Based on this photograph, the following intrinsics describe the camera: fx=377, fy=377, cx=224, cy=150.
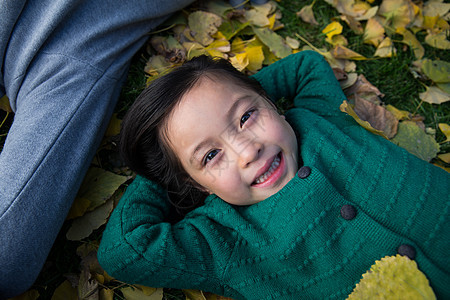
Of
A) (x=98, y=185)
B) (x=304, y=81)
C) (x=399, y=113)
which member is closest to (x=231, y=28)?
(x=304, y=81)

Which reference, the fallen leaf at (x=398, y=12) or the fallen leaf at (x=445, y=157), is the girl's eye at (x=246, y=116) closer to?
the fallen leaf at (x=445, y=157)

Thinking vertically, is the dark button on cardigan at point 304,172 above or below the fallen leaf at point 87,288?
above

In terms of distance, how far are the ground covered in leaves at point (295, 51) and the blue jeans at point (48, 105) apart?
0.45 ft

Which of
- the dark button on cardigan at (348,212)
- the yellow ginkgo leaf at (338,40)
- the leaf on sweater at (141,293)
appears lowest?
the leaf on sweater at (141,293)

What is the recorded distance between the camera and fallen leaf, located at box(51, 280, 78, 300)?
4.54ft

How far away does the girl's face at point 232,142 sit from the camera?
1.20 meters

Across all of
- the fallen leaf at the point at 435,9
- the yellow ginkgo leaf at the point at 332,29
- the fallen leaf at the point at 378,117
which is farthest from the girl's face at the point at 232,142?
the fallen leaf at the point at 435,9

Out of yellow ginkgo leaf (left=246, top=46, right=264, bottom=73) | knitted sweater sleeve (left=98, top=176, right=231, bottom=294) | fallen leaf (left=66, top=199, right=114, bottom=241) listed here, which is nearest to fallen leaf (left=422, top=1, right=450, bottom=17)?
yellow ginkgo leaf (left=246, top=46, right=264, bottom=73)

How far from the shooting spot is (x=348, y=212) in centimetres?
120

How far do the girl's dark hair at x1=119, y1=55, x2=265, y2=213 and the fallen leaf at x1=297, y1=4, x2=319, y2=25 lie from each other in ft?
2.45

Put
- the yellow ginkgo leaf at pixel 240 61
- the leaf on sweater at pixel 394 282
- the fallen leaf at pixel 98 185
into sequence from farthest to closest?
the yellow ginkgo leaf at pixel 240 61 < the fallen leaf at pixel 98 185 < the leaf on sweater at pixel 394 282

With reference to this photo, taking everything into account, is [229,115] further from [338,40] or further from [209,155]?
[338,40]

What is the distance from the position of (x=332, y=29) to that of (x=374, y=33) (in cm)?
21

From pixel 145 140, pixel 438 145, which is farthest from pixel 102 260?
pixel 438 145
